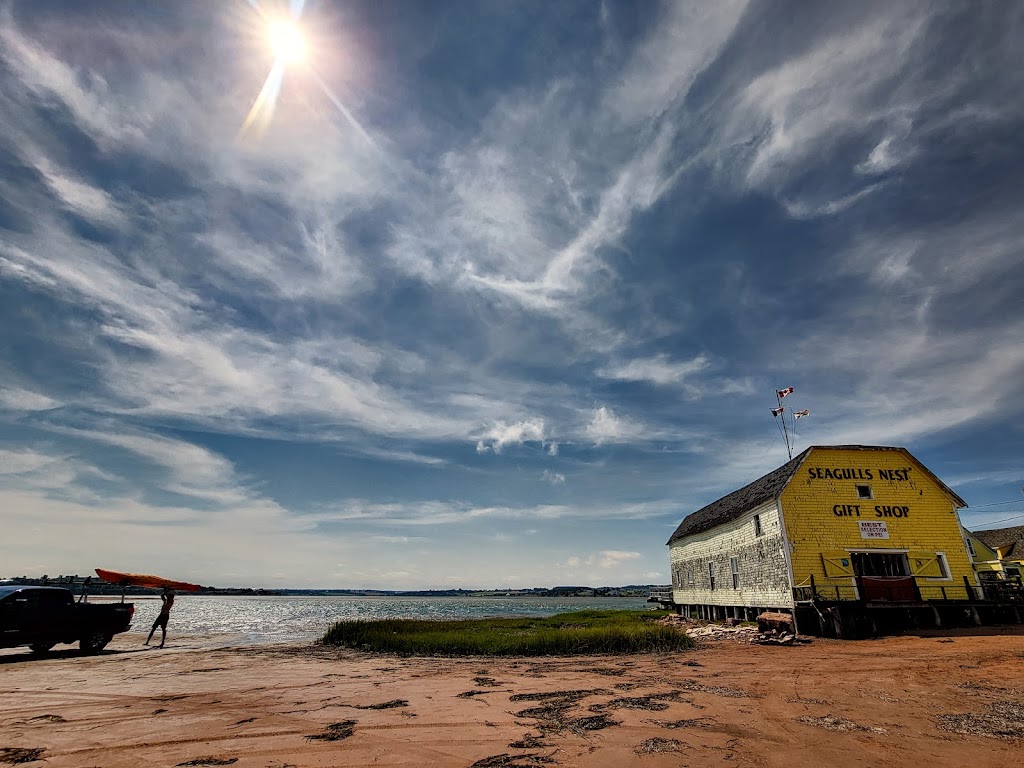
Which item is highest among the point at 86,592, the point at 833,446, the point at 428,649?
the point at 833,446

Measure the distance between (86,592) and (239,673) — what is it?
9052mm

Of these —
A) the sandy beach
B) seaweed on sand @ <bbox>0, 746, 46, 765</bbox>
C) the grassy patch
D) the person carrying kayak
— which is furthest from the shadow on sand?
seaweed on sand @ <bbox>0, 746, 46, 765</bbox>

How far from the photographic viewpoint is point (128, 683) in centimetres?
1248

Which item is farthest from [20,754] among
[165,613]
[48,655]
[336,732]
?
[165,613]

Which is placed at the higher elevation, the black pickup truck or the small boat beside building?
the small boat beside building

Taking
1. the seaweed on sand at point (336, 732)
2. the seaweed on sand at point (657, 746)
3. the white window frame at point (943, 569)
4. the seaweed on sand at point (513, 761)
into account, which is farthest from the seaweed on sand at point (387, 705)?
the white window frame at point (943, 569)

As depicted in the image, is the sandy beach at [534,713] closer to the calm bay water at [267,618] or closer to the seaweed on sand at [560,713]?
the seaweed on sand at [560,713]

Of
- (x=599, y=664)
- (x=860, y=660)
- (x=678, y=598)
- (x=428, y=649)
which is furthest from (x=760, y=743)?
(x=678, y=598)

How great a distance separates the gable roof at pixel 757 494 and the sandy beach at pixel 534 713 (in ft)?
34.5

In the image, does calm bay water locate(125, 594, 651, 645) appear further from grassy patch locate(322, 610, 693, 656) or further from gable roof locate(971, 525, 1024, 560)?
gable roof locate(971, 525, 1024, 560)

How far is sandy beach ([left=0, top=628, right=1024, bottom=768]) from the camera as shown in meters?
6.62

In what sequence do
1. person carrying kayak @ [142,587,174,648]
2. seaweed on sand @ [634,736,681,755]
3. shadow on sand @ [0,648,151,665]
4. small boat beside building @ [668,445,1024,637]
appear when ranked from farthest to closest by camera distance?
small boat beside building @ [668,445,1024,637], person carrying kayak @ [142,587,174,648], shadow on sand @ [0,648,151,665], seaweed on sand @ [634,736,681,755]

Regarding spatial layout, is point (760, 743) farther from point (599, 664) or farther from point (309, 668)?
point (309, 668)

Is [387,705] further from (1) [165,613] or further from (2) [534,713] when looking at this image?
(1) [165,613]
